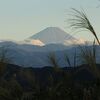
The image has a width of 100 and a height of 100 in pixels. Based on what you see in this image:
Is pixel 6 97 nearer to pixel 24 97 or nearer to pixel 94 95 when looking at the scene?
pixel 24 97

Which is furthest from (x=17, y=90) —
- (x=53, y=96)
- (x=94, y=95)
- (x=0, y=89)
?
(x=94, y=95)

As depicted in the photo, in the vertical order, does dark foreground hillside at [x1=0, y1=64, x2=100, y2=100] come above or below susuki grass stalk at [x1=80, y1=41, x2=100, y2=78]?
below

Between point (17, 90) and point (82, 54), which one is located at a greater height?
point (82, 54)

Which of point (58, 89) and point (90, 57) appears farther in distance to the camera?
point (58, 89)

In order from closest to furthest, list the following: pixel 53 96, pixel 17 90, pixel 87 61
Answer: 1. pixel 87 61
2. pixel 53 96
3. pixel 17 90

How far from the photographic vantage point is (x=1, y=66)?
37.1 feet

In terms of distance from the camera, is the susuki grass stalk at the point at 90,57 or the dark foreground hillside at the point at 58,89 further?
the dark foreground hillside at the point at 58,89

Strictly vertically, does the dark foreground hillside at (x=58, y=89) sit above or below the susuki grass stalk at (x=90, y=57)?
below

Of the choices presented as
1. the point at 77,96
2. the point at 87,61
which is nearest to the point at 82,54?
the point at 87,61

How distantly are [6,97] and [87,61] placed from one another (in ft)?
7.37

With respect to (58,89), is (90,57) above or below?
above

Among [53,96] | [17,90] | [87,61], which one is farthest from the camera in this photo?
[17,90]

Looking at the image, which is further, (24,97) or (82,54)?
(24,97)

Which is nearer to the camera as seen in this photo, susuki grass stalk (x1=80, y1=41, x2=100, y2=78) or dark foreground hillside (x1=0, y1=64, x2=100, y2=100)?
susuki grass stalk (x1=80, y1=41, x2=100, y2=78)
